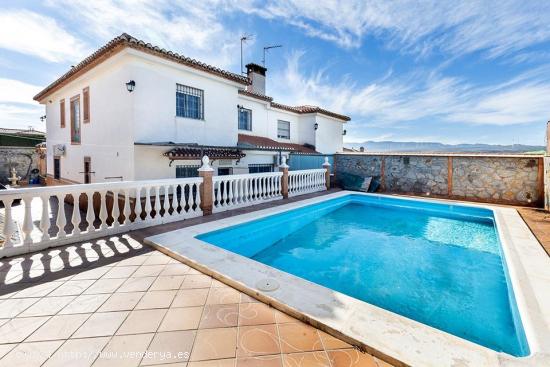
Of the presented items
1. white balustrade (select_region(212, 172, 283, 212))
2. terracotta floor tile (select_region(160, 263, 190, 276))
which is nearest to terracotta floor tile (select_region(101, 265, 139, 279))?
terracotta floor tile (select_region(160, 263, 190, 276))

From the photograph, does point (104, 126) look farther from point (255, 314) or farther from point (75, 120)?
point (255, 314)

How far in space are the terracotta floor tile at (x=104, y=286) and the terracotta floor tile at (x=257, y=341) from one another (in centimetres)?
225

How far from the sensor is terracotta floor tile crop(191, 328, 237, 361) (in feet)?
7.79

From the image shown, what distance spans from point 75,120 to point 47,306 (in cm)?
1385

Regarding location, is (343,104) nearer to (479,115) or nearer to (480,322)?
(479,115)

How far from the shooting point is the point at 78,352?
241cm

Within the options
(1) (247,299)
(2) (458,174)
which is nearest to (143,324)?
(1) (247,299)

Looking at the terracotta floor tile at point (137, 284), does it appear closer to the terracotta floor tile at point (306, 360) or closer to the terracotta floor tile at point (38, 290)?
the terracotta floor tile at point (38, 290)

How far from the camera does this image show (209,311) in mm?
3102

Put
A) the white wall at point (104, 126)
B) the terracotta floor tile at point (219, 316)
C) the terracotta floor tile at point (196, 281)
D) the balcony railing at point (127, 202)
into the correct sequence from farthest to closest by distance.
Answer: the white wall at point (104, 126), the balcony railing at point (127, 202), the terracotta floor tile at point (196, 281), the terracotta floor tile at point (219, 316)

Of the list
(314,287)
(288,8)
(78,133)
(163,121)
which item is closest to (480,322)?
(314,287)

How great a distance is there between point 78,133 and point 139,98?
6.51 metres

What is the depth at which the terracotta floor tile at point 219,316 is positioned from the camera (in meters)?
2.84

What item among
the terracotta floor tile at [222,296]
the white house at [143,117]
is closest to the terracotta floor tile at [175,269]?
the terracotta floor tile at [222,296]
